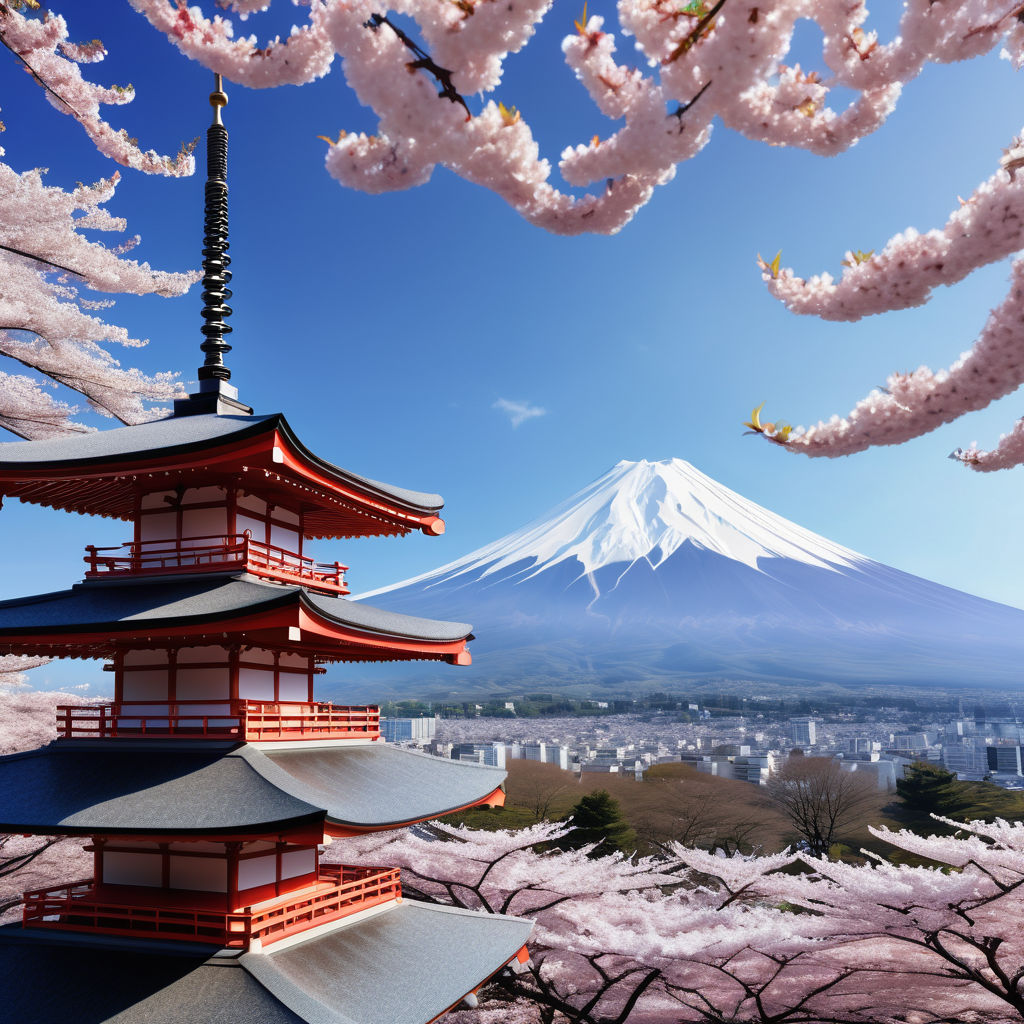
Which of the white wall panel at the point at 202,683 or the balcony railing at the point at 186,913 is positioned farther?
the white wall panel at the point at 202,683

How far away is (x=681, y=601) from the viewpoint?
399ft

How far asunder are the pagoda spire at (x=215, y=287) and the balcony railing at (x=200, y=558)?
5.04 ft

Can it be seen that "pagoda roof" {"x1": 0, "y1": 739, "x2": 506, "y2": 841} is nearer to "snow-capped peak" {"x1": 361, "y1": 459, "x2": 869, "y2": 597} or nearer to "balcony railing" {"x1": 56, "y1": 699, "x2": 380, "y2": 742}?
"balcony railing" {"x1": 56, "y1": 699, "x2": 380, "y2": 742}

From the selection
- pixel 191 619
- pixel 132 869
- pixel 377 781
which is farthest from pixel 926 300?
pixel 132 869

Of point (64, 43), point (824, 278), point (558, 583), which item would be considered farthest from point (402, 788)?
point (558, 583)

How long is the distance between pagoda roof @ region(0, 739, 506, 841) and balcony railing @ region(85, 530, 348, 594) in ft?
5.04

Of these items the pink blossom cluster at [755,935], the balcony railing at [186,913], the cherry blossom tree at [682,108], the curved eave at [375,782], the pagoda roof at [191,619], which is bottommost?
Result: the pink blossom cluster at [755,935]

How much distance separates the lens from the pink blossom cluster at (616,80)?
434cm

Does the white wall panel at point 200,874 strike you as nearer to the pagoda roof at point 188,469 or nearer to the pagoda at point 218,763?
the pagoda at point 218,763

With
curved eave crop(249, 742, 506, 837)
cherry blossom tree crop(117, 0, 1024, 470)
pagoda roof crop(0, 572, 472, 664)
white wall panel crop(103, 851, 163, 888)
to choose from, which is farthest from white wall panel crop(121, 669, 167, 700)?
cherry blossom tree crop(117, 0, 1024, 470)

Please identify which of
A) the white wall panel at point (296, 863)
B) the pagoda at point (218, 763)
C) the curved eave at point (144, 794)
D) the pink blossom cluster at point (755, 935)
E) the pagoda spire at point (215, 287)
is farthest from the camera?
the pink blossom cluster at point (755, 935)

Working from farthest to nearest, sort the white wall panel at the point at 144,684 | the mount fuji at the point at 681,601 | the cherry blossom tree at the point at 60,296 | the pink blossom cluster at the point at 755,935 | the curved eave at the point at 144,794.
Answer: the mount fuji at the point at 681,601 → the cherry blossom tree at the point at 60,296 → the pink blossom cluster at the point at 755,935 → the white wall panel at the point at 144,684 → the curved eave at the point at 144,794

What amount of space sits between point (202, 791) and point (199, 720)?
0.95 m

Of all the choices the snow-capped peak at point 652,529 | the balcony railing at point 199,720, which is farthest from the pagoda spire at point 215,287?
the snow-capped peak at point 652,529
